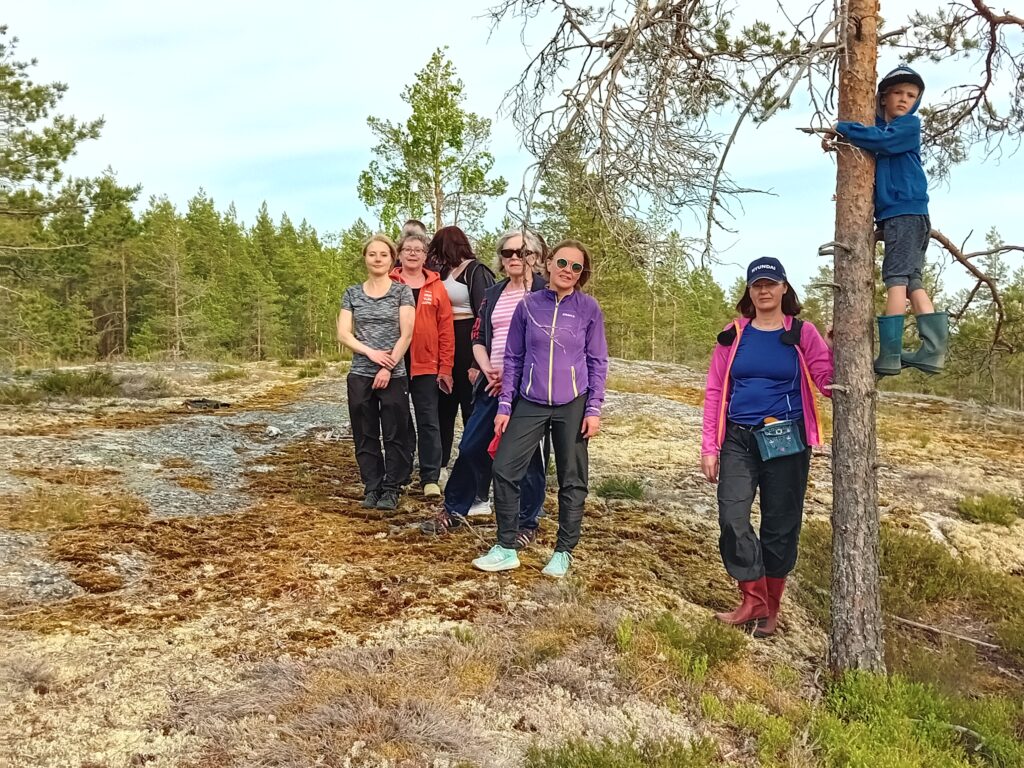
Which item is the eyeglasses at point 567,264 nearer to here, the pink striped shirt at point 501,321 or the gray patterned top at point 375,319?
the pink striped shirt at point 501,321

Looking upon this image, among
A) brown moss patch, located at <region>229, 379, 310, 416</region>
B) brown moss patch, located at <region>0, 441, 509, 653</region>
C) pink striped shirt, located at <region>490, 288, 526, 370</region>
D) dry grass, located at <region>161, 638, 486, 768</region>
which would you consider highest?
pink striped shirt, located at <region>490, 288, 526, 370</region>

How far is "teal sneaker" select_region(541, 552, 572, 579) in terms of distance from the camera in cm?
455

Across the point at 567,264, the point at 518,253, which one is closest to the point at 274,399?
the point at 518,253

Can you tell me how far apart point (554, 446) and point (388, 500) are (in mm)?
2100

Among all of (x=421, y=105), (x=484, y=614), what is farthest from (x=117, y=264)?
(x=484, y=614)

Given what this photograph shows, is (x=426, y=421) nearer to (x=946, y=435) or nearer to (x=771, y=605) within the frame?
(x=771, y=605)

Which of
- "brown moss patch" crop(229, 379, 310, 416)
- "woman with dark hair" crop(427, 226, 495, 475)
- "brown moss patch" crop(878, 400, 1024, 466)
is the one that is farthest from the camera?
"brown moss patch" crop(229, 379, 310, 416)

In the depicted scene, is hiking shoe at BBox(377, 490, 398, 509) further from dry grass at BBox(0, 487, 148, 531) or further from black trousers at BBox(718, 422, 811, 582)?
black trousers at BBox(718, 422, 811, 582)

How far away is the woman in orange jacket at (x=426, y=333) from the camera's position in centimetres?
575

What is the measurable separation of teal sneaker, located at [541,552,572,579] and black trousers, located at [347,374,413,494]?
1872 mm

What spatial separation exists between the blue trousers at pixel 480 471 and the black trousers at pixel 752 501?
155 cm

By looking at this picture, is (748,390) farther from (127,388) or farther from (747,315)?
(127,388)

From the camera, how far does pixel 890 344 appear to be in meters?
3.68

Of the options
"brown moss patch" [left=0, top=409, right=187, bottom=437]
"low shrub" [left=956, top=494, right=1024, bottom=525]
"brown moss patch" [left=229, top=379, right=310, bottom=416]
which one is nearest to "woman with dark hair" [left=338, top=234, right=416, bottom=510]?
"brown moss patch" [left=0, top=409, right=187, bottom=437]
